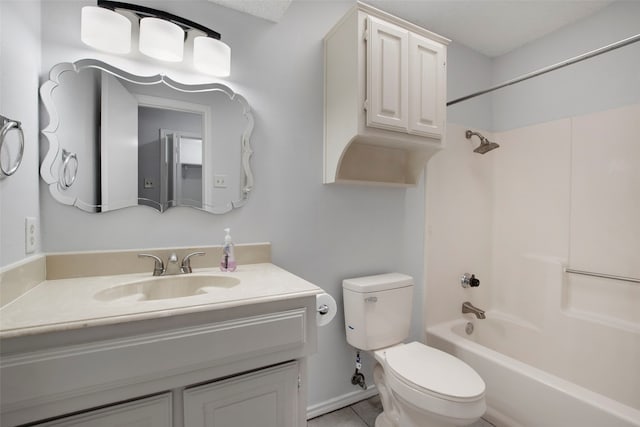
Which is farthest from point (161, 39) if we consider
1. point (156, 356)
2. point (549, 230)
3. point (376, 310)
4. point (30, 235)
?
point (549, 230)

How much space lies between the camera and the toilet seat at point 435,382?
3.90 ft

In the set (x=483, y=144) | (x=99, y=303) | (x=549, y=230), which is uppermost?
(x=483, y=144)

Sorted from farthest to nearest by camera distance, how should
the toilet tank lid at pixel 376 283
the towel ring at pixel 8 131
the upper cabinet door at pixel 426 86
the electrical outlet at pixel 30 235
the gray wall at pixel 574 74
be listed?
the gray wall at pixel 574 74 < the toilet tank lid at pixel 376 283 < the upper cabinet door at pixel 426 86 < the electrical outlet at pixel 30 235 < the towel ring at pixel 8 131

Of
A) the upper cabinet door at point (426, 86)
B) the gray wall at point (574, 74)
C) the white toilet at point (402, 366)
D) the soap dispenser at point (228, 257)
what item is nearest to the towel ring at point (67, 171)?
the soap dispenser at point (228, 257)

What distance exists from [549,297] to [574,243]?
0.40 meters

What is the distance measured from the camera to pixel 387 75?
1.45 metres

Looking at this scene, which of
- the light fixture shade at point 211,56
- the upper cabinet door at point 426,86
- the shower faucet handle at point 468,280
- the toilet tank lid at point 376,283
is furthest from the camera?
the shower faucet handle at point 468,280

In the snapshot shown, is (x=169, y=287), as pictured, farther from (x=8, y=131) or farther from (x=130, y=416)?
(x=8, y=131)

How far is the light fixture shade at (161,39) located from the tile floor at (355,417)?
78.6 inches

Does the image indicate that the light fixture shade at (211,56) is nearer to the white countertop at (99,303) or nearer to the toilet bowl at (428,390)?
the white countertop at (99,303)

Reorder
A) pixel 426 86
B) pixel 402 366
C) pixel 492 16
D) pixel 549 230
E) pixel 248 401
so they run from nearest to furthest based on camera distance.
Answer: pixel 248 401 < pixel 402 366 < pixel 426 86 < pixel 492 16 < pixel 549 230

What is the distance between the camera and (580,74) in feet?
6.56

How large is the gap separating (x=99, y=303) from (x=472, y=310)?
2.22 meters

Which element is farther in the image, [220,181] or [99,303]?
[220,181]
